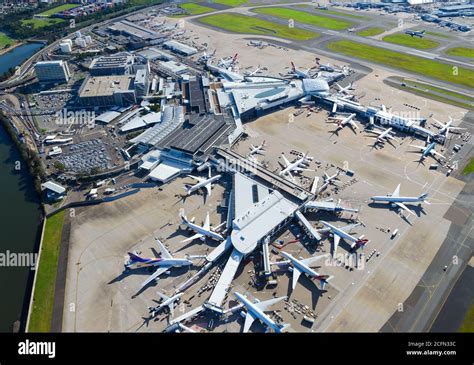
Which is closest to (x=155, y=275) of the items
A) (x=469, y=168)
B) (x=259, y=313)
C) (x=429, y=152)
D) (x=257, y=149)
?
(x=259, y=313)

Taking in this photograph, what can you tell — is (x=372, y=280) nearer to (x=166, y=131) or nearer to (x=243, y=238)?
(x=243, y=238)

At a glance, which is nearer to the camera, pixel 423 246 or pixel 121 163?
pixel 423 246

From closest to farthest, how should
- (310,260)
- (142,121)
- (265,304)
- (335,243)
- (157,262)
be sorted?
(265,304)
(310,260)
(157,262)
(335,243)
(142,121)

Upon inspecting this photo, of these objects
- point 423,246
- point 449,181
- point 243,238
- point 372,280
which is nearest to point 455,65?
point 449,181

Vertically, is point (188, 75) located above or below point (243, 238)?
above

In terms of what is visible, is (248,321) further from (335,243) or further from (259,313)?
(335,243)

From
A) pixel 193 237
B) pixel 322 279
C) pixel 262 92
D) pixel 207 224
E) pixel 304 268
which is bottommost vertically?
pixel 322 279

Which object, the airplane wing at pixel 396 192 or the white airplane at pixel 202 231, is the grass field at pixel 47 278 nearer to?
the white airplane at pixel 202 231
